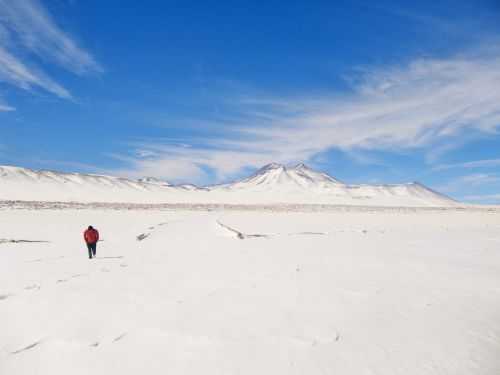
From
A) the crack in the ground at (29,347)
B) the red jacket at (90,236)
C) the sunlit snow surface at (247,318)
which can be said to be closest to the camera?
the sunlit snow surface at (247,318)

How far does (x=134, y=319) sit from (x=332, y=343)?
2568mm

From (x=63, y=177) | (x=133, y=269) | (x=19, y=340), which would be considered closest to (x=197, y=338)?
(x=19, y=340)

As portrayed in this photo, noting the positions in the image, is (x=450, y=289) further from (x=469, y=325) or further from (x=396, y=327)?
(x=396, y=327)

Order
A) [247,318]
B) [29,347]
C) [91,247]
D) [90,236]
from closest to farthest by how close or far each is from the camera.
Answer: [29,347]
[247,318]
[90,236]
[91,247]

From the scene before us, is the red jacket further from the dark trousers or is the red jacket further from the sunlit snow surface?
the sunlit snow surface

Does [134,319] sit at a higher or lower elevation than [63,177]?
lower

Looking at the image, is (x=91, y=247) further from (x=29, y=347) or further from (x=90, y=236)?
(x=29, y=347)

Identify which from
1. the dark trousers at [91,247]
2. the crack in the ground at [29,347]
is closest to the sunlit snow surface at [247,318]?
the crack in the ground at [29,347]

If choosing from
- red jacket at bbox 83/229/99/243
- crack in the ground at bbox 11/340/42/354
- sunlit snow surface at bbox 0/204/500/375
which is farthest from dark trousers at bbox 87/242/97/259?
crack in the ground at bbox 11/340/42/354

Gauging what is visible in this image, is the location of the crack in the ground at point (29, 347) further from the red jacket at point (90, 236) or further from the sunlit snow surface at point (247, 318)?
the red jacket at point (90, 236)

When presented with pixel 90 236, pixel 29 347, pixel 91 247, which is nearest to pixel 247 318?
pixel 29 347

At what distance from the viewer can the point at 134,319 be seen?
4582 millimetres

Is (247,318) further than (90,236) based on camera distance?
No

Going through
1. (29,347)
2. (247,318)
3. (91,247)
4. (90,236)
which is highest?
(90,236)
